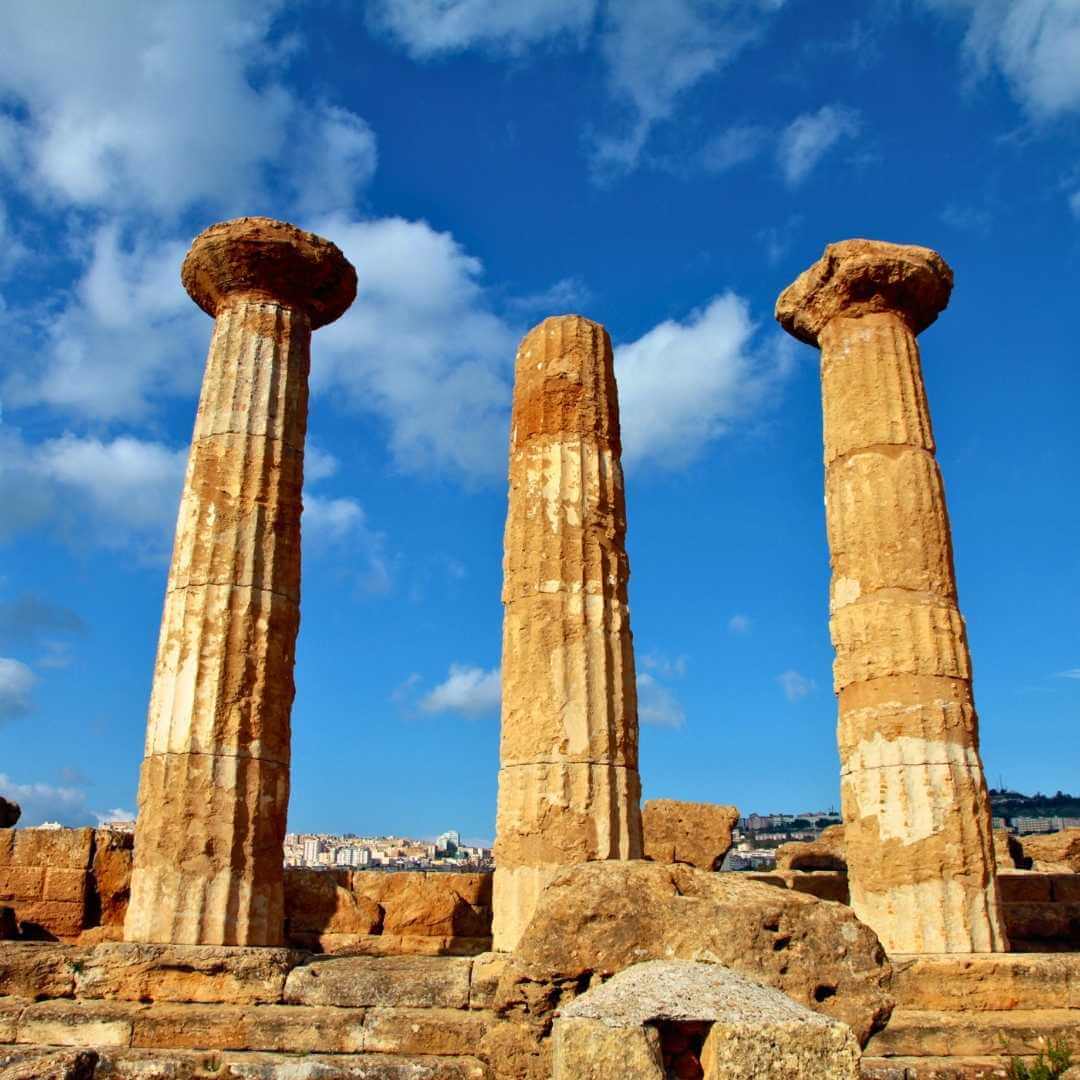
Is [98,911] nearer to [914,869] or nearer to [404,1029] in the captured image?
[404,1029]

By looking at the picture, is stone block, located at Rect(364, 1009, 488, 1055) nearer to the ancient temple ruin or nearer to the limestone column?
the ancient temple ruin

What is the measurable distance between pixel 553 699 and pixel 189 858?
3642 millimetres

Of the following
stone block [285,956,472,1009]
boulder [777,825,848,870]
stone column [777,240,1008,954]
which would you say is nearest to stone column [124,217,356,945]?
stone block [285,956,472,1009]

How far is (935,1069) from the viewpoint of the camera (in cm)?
818

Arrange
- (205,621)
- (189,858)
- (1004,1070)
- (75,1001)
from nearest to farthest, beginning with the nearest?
(1004,1070), (75,1001), (189,858), (205,621)

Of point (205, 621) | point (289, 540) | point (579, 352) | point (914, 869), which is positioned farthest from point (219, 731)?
point (914, 869)

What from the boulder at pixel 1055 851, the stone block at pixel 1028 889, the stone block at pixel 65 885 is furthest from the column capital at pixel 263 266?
the boulder at pixel 1055 851

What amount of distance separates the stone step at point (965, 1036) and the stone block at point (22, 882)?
8520mm

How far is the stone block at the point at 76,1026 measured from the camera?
29.0ft

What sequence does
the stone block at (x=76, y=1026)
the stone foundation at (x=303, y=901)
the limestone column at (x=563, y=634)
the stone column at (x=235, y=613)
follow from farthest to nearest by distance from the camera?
the stone foundation at (x=303, y=901) < the stone column at (x=235, y=613) < the limestone column at (x=563, y=634) < the stone block at (x=76, y=1026)

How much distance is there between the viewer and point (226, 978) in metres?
9.59

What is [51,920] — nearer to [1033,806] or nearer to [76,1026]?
[76,1026]

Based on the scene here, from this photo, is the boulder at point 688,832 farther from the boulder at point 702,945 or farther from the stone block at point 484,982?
the boulder at point 702,945

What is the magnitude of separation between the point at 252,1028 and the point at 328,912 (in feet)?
11.4
